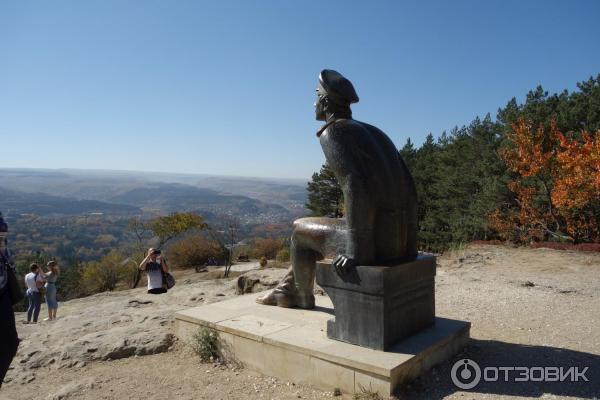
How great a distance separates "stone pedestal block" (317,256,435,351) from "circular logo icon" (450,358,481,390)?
0.46 m

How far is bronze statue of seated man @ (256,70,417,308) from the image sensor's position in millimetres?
3719

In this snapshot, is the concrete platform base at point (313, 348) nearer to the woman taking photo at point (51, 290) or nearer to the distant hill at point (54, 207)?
the woman taking photo at point (51, 290)

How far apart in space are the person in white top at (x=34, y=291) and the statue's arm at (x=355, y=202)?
8852 millimetres

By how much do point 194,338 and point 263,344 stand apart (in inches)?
44.7

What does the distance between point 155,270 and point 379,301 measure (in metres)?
5.67

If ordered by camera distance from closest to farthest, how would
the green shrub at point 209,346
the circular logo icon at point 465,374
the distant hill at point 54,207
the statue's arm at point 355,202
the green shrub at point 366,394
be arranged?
the green shrub at point 366,394 < the circular logo icon at point 465,374 < the statue's arm at point 355,202 < the green shrub at point 209,346 < the distant hill at point 54,207

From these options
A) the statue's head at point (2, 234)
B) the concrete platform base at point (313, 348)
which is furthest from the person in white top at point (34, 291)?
the statue's head at point (2, 234)

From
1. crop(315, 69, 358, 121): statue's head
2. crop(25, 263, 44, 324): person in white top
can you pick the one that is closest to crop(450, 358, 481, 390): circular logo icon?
crop(315, 69, 358, 121): statue's head

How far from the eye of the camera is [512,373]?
12.1ft

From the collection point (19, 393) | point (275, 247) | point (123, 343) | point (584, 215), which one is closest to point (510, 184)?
point (584, 215)

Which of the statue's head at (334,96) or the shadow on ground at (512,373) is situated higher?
the statue's head at (334,96)

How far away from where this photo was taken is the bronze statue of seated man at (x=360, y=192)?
372cm

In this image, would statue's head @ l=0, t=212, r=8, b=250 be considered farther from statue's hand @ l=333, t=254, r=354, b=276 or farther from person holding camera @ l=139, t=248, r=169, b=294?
person holding camera @ l=139, t=248, r=169, b=294

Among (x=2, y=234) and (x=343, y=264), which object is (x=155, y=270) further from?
(x=343, y=264)
